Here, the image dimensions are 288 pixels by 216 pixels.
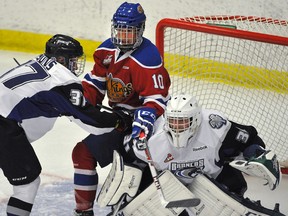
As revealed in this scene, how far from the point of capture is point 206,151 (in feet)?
10.3

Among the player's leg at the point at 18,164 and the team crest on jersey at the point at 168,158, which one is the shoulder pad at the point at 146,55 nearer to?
the team crest on jersey at the point at 168,158

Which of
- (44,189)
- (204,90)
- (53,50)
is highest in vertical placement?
(53,50)

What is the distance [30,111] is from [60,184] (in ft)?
3.02

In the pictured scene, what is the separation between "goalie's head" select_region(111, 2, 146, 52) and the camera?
3396 millimetres

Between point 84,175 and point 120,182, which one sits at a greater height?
point 120,182

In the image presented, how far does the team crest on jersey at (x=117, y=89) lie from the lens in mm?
3453

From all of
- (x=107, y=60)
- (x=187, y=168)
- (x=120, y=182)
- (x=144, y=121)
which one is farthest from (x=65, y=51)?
(x=187, y=168)

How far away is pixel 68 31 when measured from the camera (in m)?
6.04

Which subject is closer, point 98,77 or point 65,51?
point 65,51

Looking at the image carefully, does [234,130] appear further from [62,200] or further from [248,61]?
[248,61]

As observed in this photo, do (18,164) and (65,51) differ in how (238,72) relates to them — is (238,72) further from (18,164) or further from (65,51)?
(18,164)

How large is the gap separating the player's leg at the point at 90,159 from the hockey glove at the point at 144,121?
0.19 m

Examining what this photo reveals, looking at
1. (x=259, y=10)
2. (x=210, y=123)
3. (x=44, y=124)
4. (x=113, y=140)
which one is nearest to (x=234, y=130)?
(x=210, y=123)

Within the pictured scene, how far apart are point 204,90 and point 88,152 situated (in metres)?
1.22
